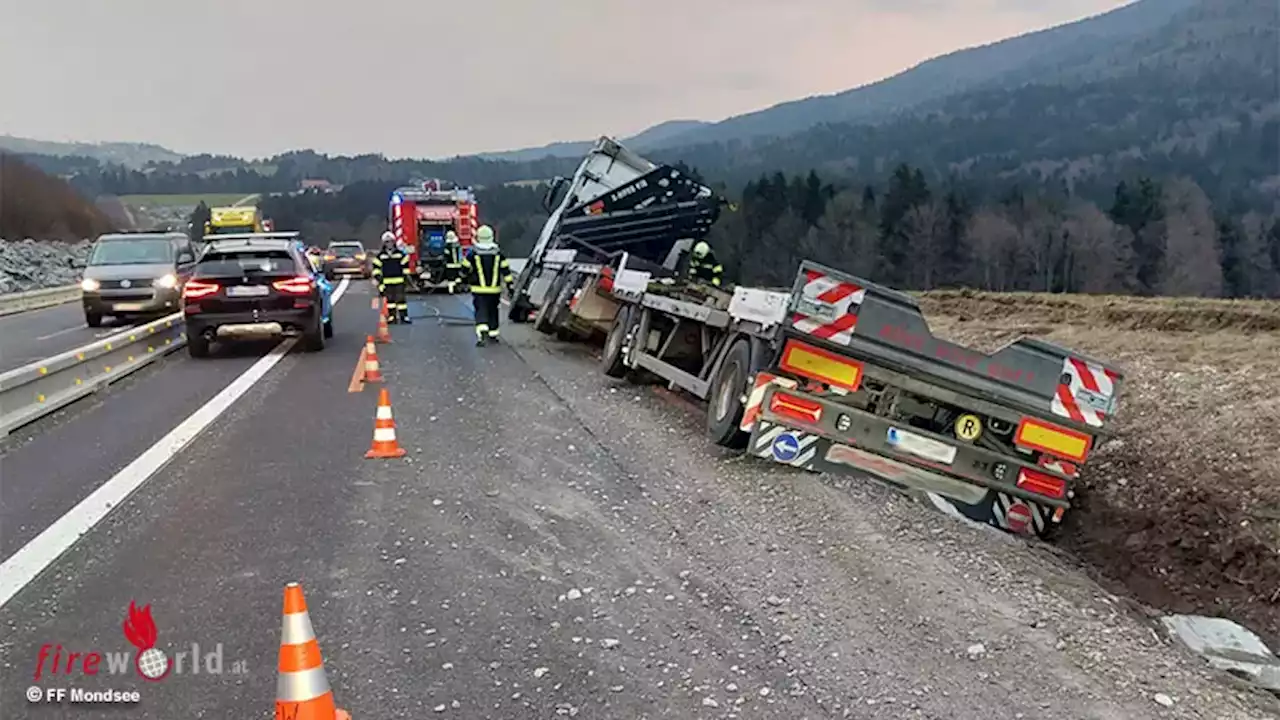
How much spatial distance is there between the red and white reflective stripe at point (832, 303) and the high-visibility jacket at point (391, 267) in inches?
510

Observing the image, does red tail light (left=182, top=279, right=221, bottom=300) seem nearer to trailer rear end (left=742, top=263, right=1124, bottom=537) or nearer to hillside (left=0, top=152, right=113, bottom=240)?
trailer rear end (left=742, top=263, right=1124, bottom=537)

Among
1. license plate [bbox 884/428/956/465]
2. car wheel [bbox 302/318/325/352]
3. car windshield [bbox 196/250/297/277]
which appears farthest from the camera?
car wheel [bbox 302/318/325/352]

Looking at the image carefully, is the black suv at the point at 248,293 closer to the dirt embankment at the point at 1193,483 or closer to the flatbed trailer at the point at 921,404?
the flatbed trailer at the point at 921,404

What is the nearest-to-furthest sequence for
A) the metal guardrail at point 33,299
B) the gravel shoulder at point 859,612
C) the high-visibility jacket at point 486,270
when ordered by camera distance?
the gravel shoulder at point 859,612, the high-visibility jacket at point 486,270, the metal guardrail at point 33,299

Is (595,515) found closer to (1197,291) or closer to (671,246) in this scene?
(671,246)

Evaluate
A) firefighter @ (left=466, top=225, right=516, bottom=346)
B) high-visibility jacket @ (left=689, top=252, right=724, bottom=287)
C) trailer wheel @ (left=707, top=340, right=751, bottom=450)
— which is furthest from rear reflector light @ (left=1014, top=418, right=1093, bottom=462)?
firefighter @ (left=466, top=225, right=516, bottom=346)

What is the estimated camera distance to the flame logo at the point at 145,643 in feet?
14.4

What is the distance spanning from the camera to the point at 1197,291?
245 feet

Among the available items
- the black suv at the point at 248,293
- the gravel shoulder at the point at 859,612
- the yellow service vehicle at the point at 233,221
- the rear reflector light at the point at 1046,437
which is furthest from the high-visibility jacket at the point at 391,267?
the yellow service vehicle at the point at 233,221

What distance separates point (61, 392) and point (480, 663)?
8.03m

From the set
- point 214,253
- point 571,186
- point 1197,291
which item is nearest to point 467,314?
point 571,186

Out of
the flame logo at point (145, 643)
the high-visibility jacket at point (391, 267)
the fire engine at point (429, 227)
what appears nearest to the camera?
the flame logo at point (145, 643)

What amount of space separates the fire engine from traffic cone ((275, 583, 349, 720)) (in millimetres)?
27713

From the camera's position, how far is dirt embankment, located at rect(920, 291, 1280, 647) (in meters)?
6.70
